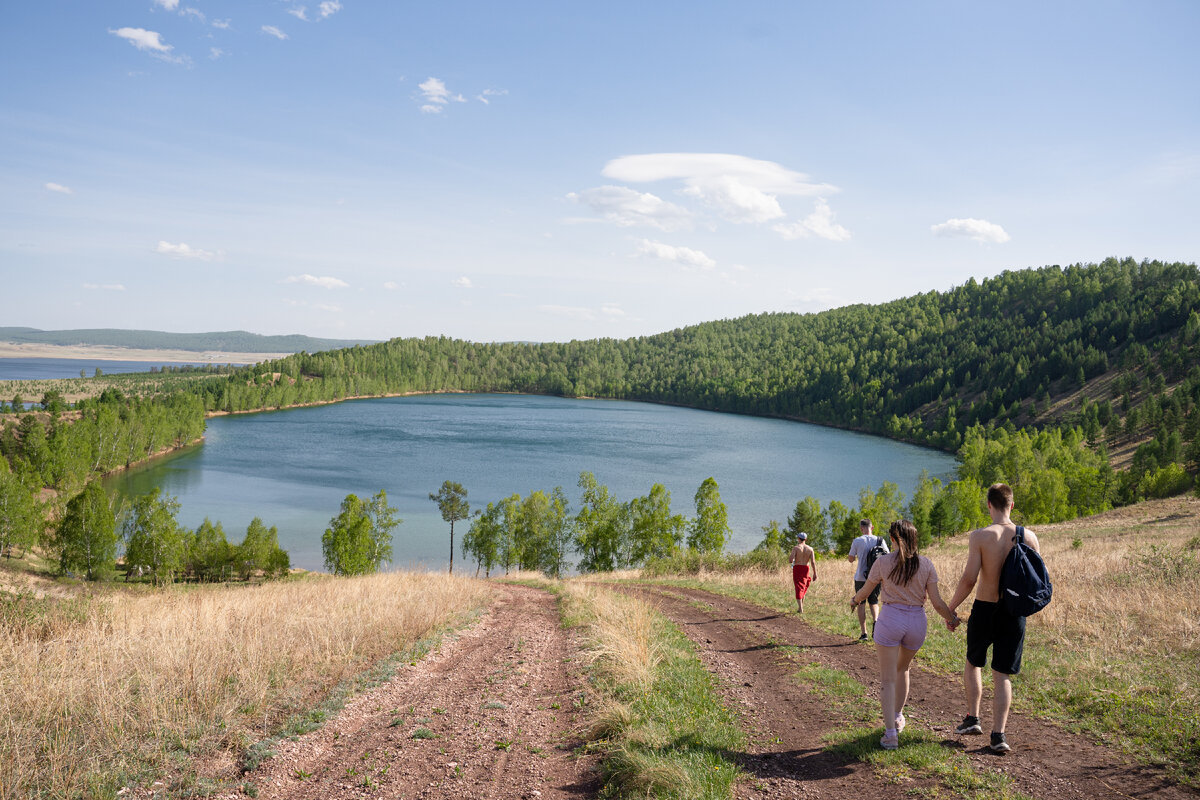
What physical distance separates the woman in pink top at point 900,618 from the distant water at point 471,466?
4316cm

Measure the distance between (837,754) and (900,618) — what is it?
1.35 meters

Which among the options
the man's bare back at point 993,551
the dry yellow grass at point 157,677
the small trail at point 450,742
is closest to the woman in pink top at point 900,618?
the man's bare back at point 993,551

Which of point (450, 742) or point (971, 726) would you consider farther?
point (450, 742)

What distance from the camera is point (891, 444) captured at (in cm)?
12838

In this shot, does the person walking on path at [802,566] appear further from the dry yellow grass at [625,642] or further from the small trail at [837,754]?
the dry yellow grass at [625,642]

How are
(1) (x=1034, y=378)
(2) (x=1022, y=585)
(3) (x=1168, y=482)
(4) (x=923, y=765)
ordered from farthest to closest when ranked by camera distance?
(1) (x=1034, y=378), (3) (x=1168, y=482), (2) (x=1022, y=585), (4) (x=923, y=765)

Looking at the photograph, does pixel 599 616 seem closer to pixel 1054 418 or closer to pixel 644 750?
pixel 644 750

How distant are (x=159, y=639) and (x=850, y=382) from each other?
19221cm

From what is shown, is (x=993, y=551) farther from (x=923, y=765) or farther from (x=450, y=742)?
(x=450, y=742)

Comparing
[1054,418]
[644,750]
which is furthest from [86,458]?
[1054,418]

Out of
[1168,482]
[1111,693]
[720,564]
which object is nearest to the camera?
[1111,693]

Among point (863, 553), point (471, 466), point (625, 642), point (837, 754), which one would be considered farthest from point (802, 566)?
point (471, 466)

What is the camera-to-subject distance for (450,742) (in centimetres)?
615

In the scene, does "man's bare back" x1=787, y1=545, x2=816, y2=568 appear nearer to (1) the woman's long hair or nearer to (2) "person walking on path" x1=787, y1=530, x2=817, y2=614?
(2) "person walking on path" x1=787, y1=530, x2=817, y2=614
